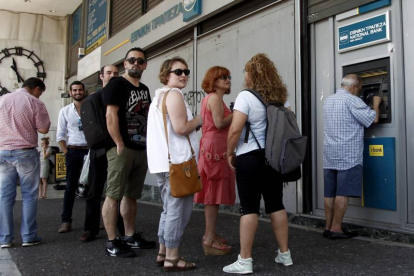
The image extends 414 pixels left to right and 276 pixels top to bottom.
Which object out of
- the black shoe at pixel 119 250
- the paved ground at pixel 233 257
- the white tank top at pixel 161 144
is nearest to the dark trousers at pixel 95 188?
the paved ground at pixel 233 257

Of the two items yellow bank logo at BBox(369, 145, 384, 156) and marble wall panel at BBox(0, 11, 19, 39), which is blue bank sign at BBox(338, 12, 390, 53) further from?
marble wall panel at BBox(0, 11, 19, 39)

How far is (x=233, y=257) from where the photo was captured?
12.1 ft

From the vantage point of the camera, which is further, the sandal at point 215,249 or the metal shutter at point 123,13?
the metal shutter at point 123,13

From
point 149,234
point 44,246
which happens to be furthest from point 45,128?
point 149,234

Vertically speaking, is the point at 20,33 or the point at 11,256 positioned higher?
the point at 20,33

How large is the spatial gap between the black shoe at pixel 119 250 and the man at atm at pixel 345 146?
198 cm

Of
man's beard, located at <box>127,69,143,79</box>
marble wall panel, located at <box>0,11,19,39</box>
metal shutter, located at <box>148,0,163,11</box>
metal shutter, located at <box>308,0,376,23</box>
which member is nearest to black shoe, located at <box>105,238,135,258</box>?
man's beard, located at <box>127,69,143,79</box>

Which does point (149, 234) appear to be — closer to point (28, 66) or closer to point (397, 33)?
point (397, 33)

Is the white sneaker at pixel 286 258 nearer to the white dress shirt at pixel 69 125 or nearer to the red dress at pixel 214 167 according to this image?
the red dress at pixel 214 167

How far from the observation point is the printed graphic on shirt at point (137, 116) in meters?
3.95

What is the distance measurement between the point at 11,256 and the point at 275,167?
8.38 ft

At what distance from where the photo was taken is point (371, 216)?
4.55 metres

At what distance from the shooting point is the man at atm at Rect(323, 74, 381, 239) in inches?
167

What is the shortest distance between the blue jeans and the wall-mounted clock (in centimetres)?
1407
